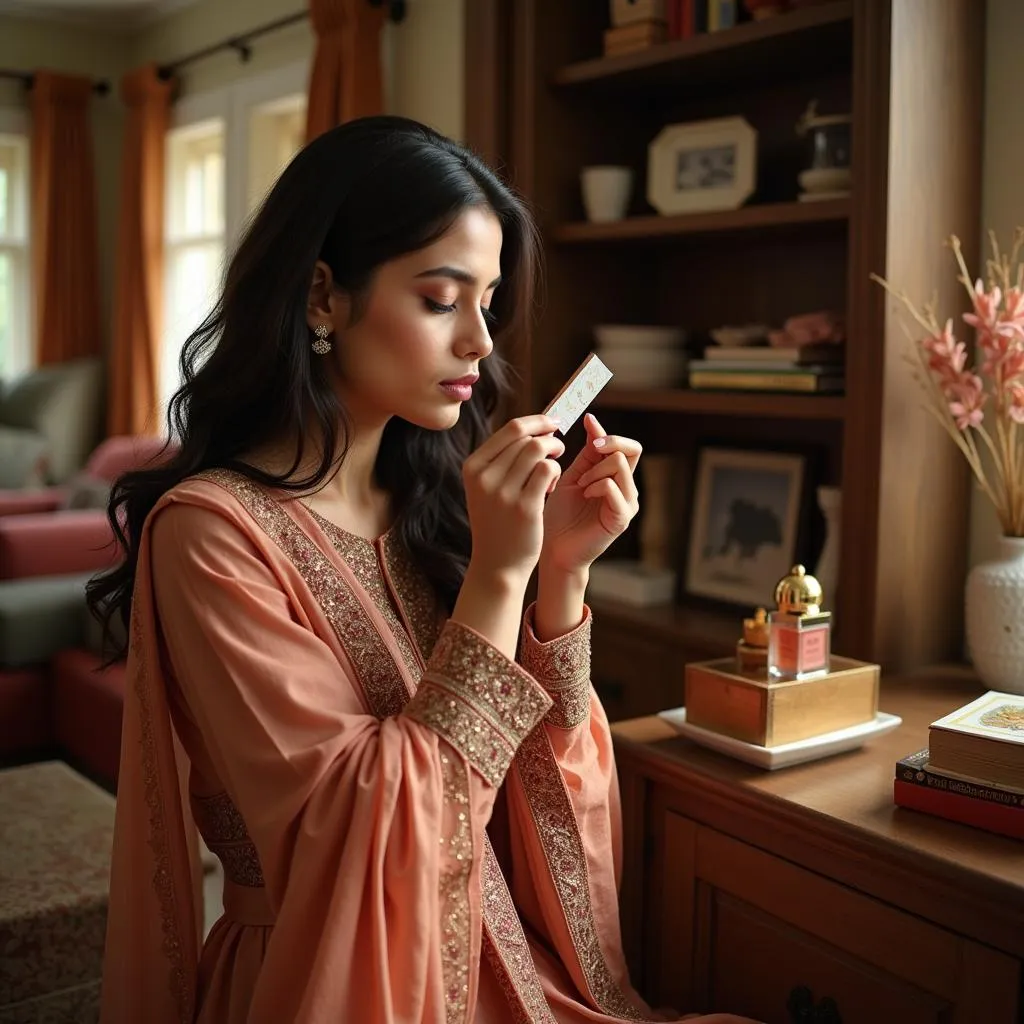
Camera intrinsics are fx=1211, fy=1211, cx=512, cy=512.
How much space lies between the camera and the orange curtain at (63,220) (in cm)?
563

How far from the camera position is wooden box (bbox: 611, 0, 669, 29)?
2.33 meters

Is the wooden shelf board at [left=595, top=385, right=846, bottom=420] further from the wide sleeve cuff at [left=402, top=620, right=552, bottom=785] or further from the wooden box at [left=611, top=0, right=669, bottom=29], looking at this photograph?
the wide sleeve cuff at [left=402, top=620, right=552, bottom=785]

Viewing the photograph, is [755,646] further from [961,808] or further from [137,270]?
[137,270]

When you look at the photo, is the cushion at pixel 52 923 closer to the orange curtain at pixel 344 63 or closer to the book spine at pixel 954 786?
the book spine at pixel 954 786

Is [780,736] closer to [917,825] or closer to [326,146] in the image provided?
[917,825]

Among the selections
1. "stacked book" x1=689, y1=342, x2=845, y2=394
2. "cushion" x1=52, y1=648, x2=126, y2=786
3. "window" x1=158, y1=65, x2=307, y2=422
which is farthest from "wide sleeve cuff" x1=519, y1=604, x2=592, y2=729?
"window" x1=158, y1=65, x2=307, y2=422

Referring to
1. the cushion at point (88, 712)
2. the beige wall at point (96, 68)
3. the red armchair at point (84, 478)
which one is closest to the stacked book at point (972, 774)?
the cushion at point (88, 712)

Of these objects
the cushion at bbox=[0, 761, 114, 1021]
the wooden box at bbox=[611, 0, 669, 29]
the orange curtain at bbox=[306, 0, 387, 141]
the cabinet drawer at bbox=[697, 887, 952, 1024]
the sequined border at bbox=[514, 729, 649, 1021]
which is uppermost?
the orange curtain at bbox=[306, 0, 387, 141]

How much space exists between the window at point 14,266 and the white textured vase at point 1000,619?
527 centimetres

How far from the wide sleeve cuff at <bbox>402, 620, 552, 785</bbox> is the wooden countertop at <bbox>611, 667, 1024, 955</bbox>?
356mm

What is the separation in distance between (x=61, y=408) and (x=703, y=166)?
3914mm

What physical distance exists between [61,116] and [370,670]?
5234 millimetres

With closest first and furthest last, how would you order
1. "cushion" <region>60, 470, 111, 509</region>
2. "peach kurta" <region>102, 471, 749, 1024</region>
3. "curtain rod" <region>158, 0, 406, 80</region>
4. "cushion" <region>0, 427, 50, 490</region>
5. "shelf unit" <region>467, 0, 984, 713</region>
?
"peach kurta" <region>102, 471, 749, 1024</region>, "shelf unit" <region>467, 0, 984, 713</region>, "curtain rod" <region>158, 0, 406, 80</region>, "cushion" <region>60, 470, 111, 509</region>, "cushion" <region>0, 427, 50, 490</region>

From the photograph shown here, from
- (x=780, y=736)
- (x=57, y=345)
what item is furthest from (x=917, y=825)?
(x=57, y=345)
